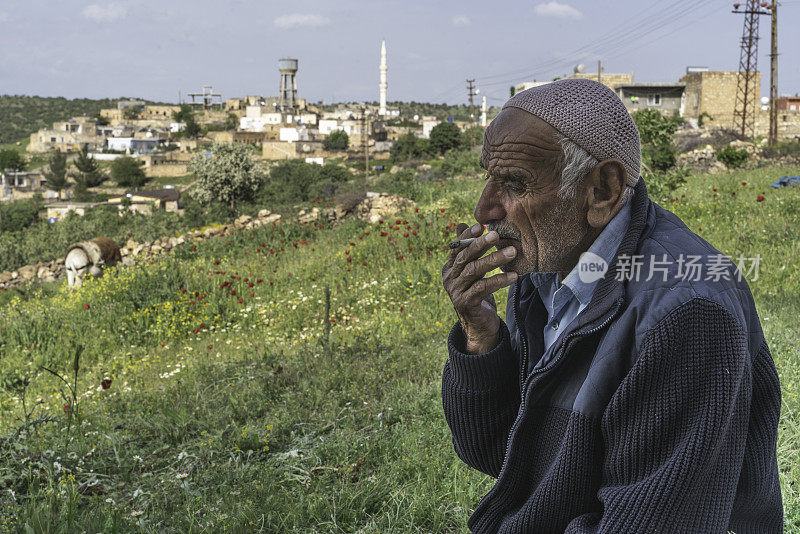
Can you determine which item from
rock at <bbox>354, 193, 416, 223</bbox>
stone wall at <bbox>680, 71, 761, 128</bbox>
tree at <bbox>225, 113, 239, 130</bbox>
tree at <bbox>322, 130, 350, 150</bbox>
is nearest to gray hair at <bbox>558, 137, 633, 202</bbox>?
rock at <bbox>354, 193, 416, 223</bbox>

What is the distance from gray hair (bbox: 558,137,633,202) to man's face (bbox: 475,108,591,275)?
0.01 m

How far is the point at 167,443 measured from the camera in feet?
14.2

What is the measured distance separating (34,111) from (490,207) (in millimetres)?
167197

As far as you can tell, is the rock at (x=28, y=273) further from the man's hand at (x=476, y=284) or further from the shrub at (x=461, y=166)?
the man's hand at (x=476, y=284)

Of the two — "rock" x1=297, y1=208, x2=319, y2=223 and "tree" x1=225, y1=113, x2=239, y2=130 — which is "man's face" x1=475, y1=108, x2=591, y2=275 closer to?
"rock" x1=297, y1=208, x2=319, y2=223

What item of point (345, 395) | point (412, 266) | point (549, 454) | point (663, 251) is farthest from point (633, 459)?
point (412, 266)

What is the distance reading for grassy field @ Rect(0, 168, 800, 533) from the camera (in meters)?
3.20

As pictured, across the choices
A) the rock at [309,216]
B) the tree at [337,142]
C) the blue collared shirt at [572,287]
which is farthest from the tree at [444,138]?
the blue collared shirt at [572,287]

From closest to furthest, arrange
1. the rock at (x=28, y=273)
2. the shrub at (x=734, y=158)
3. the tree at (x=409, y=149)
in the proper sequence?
the shrub at (x=734, y=158)
the rock at (x=28, y=273)
the tree at (x=409, y=149)

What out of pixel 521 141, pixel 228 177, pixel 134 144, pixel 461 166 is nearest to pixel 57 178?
pixel 134 144

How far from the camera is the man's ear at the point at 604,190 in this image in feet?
4.24

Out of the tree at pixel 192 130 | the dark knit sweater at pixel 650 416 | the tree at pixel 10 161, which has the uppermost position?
the tree at pixel 192 130

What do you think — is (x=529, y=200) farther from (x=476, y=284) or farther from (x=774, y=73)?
(x=774, y=73)

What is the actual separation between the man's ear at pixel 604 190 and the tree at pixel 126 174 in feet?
241
